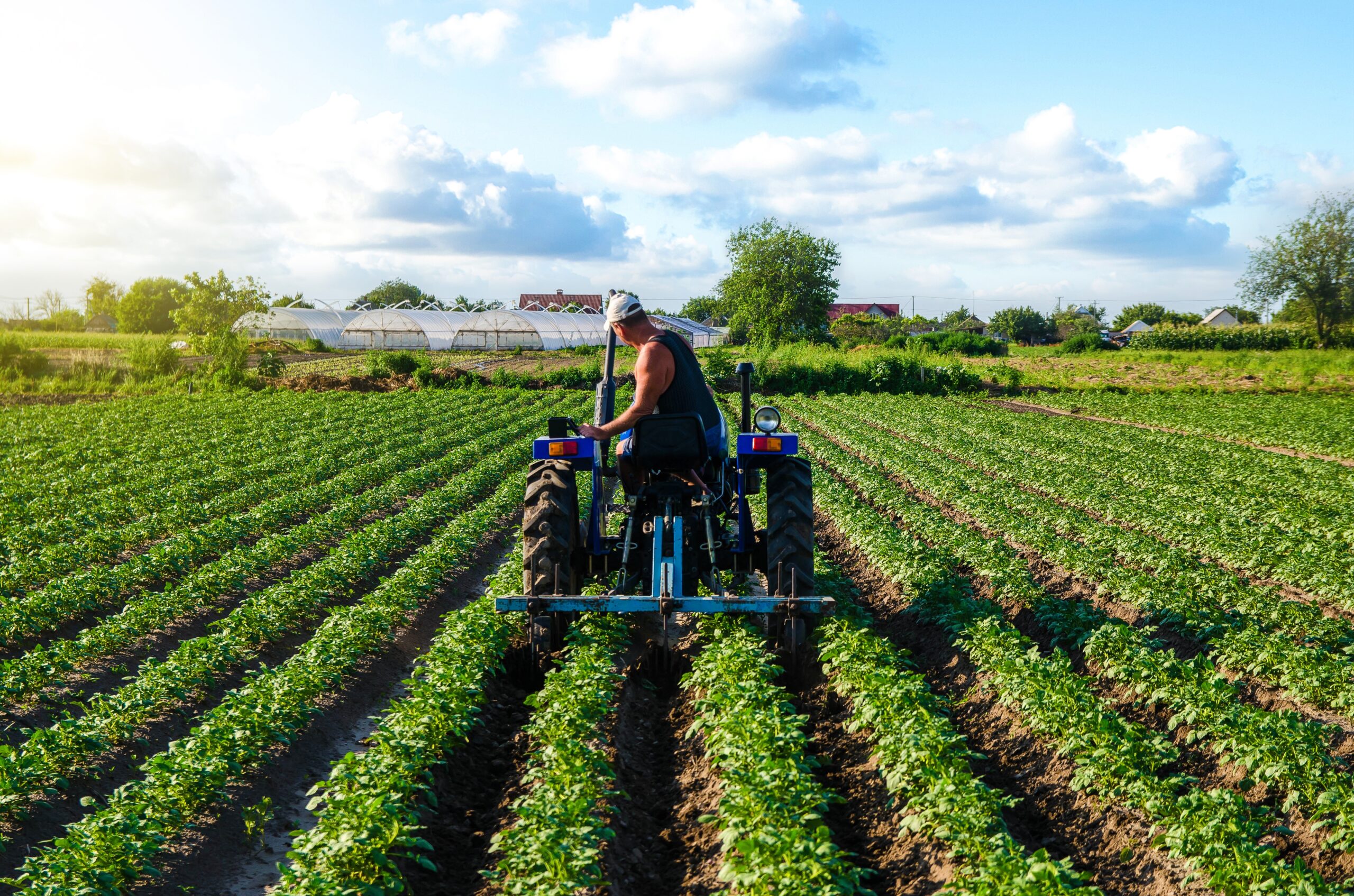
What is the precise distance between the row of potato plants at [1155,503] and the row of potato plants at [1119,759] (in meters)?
4.02

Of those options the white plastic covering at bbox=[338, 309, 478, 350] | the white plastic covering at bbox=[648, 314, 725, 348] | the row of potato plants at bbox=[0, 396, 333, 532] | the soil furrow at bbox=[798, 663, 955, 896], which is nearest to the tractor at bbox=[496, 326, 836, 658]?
the soil furrow at bbox=[798, 663, 955, 896]

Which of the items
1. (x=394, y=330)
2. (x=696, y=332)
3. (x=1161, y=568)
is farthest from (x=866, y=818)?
(x=696, y=332)

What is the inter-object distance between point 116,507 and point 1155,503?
50.0ft

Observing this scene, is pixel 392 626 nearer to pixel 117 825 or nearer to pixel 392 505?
pixel 117 825

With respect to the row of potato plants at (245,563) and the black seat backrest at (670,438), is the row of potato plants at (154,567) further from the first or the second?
the black seat backrest at (670,438)

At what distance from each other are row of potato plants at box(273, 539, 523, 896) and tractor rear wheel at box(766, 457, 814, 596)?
87.1 inches

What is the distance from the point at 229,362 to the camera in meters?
41.3

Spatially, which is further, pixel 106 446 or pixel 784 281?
pixel 784 281

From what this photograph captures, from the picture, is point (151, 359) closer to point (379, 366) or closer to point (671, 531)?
point (379, 366)

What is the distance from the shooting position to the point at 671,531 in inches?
276

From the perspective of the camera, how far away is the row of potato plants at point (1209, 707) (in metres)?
4.86

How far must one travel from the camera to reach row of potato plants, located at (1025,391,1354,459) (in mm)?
23719

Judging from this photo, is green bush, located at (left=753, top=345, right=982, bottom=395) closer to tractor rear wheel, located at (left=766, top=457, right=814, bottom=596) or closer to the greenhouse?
the greenhouse

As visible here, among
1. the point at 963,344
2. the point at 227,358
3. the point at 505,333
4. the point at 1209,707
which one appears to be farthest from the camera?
the point at 963,344
